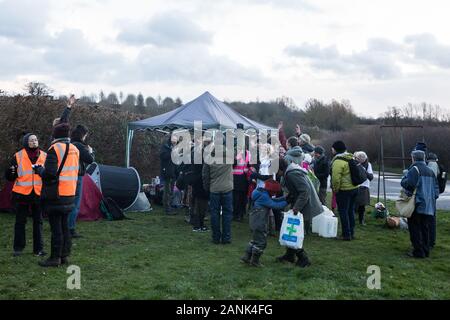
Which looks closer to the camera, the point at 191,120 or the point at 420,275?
the point at 420,275

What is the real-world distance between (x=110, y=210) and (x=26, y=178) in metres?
3.86

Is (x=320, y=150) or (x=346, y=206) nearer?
(x=346, y=206)

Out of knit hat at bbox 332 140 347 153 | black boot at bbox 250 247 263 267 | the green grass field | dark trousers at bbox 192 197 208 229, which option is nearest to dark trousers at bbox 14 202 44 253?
the green grass field

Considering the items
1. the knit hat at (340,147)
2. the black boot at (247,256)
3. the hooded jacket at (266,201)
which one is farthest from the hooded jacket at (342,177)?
the black boot at (247,256)

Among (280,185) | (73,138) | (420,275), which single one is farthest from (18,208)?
(420,275)

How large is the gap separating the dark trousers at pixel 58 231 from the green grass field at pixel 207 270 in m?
0.25

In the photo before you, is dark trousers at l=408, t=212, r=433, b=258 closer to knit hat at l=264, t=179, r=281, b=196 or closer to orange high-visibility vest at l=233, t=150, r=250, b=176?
knit hat at l=264, t=179, r=281, b=196

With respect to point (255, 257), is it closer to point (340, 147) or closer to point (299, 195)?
point (299, 195)

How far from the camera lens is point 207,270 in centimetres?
707

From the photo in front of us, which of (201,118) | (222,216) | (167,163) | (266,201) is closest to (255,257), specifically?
(266,201)

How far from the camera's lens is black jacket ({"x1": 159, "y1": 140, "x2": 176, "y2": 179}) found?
12.4m

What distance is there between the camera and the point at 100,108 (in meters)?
16.5
